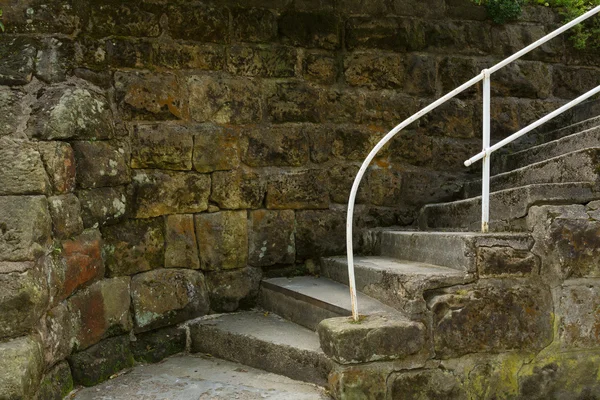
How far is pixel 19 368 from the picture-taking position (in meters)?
2.29

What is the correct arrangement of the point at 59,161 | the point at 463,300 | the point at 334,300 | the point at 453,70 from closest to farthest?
the point at 463,300 < the point at 59,161 < the point at 334,300 < the point at 453,70

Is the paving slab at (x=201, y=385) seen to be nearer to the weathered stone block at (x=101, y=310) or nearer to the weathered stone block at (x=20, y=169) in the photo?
the weathered stone block at (x=101, y=310)

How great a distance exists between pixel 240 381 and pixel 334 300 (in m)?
0.66

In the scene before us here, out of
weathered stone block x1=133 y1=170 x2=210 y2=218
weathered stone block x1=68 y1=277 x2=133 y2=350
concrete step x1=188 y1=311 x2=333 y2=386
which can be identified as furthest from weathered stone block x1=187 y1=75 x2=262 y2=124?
concrete step x1=188 y1=311 x2=333 y2=386

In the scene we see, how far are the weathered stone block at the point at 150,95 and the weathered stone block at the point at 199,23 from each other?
31 cm

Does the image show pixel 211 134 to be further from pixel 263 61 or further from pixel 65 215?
pixel 65 215

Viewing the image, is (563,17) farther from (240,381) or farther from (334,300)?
(240,381)

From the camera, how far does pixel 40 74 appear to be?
3264 millimetres

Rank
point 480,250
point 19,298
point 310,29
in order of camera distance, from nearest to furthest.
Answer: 1. point 19,298
2. point 480,250
3. point 310,29

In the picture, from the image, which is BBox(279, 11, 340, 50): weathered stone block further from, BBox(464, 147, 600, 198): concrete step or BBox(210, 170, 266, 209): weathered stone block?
BBox(464, 147, 600, 198): concrete step

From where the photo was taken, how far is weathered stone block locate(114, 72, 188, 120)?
3.54 meters

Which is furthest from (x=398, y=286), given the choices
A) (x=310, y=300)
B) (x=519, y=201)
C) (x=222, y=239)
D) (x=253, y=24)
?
(x=253, y=24)

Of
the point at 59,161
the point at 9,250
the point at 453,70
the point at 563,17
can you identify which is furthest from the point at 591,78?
the point at 9,250

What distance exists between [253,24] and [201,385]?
233cm
